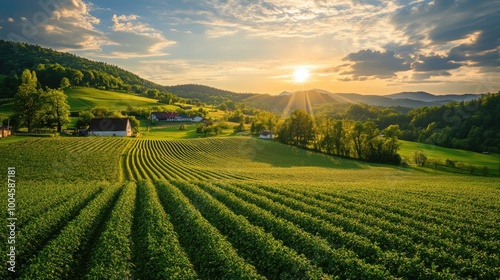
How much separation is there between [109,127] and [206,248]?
10663 centimetres

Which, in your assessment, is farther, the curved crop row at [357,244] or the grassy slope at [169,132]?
the grassy slope at [169,132]

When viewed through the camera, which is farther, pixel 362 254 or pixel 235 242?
pixel 235 242

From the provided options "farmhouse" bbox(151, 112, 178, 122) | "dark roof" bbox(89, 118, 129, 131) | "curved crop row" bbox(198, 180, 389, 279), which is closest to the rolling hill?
"farmhouse" bbox(151, 112, 178, 122)

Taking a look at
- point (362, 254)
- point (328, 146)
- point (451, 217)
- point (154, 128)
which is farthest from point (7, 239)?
point (154, 128)

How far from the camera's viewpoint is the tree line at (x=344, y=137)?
91938 mm

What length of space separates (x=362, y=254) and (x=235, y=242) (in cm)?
729

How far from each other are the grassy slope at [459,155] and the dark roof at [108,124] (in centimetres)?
10025

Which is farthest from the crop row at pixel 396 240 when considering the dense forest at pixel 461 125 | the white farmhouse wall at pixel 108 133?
the dense forest at pixel 461 125

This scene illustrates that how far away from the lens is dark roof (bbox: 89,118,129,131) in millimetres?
109812

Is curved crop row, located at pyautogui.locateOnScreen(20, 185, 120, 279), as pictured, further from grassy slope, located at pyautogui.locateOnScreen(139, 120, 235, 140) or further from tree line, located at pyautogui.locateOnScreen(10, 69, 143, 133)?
grassy slope, located at pyautogui.locateOnScreen(139, 120, 235, 140)

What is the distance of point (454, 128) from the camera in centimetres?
12375

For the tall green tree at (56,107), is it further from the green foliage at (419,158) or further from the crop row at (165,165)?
the green foliage at (419,158)

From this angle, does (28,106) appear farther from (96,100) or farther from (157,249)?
(157,249)

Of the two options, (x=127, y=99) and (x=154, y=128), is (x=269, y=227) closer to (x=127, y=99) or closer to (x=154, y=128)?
(x=154, y=128)
